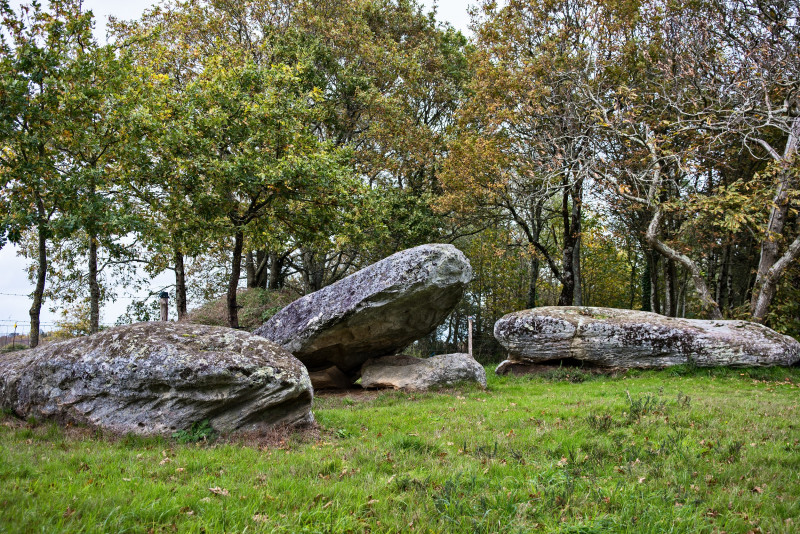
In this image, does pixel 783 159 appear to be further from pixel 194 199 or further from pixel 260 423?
pixel 194 199

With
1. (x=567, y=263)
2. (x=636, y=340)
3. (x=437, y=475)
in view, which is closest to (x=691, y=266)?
(x=636, y=340)

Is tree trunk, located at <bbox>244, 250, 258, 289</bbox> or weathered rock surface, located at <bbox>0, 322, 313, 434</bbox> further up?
tree trunk, located at <bbox>244, 250, 258, 289</bbox>

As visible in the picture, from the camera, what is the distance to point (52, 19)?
534 inches

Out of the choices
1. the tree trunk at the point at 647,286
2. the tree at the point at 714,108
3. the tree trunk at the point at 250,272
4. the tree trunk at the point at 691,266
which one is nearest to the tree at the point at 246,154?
the tree at the point at 714,108

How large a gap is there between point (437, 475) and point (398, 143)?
71.6ft

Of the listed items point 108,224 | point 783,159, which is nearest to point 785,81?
point 783,159

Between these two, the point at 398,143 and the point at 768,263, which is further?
the point at 398,143

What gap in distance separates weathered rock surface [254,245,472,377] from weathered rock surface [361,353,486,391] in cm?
70

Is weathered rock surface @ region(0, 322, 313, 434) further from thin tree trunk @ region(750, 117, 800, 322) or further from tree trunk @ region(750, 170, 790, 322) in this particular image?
tree trunk @ region(750, 170, 790, 322)

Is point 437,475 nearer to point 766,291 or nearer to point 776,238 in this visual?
point 776,238

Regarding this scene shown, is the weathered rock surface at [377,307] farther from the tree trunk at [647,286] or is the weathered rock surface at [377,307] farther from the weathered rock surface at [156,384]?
the tree trunk at [647,286]

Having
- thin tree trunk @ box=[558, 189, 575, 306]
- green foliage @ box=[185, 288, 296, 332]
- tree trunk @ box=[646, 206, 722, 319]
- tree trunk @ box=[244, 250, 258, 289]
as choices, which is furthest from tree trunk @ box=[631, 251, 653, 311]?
tree trunk @ box=[244, 250, 258, 289]

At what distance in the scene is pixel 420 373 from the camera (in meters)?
14.4

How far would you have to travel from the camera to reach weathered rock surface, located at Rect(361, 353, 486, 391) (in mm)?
14172
